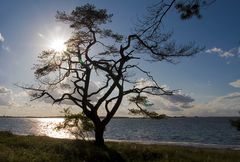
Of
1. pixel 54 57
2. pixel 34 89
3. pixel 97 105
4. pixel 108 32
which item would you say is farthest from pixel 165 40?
pixel 34 89

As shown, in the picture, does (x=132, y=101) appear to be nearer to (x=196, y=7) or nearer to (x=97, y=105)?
(x=97, y=105)

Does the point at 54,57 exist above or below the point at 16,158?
above

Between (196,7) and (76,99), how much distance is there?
1792 centimetres

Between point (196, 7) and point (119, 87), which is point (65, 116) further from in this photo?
point (196, 7)

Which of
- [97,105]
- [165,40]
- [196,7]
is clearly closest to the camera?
[196,7]

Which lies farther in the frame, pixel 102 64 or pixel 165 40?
pixel 102 64

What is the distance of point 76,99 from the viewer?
90.2ft

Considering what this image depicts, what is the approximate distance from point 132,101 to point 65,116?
5258 mm

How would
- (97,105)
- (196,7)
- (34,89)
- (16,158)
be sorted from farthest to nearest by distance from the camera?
(34,89), (97,105), (16,158), (196,7)

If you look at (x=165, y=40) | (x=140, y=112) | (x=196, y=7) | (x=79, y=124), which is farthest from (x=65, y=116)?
(x=196, y=7)

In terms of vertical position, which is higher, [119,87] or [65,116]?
[119,87]

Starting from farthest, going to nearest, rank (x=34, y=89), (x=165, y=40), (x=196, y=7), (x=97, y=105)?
(x=34, y=89), (x=97, y=105), (x=165, y=40), (x=196, y=7)

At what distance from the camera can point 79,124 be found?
2697cm

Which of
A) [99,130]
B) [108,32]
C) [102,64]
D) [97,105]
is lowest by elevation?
[99,130]
